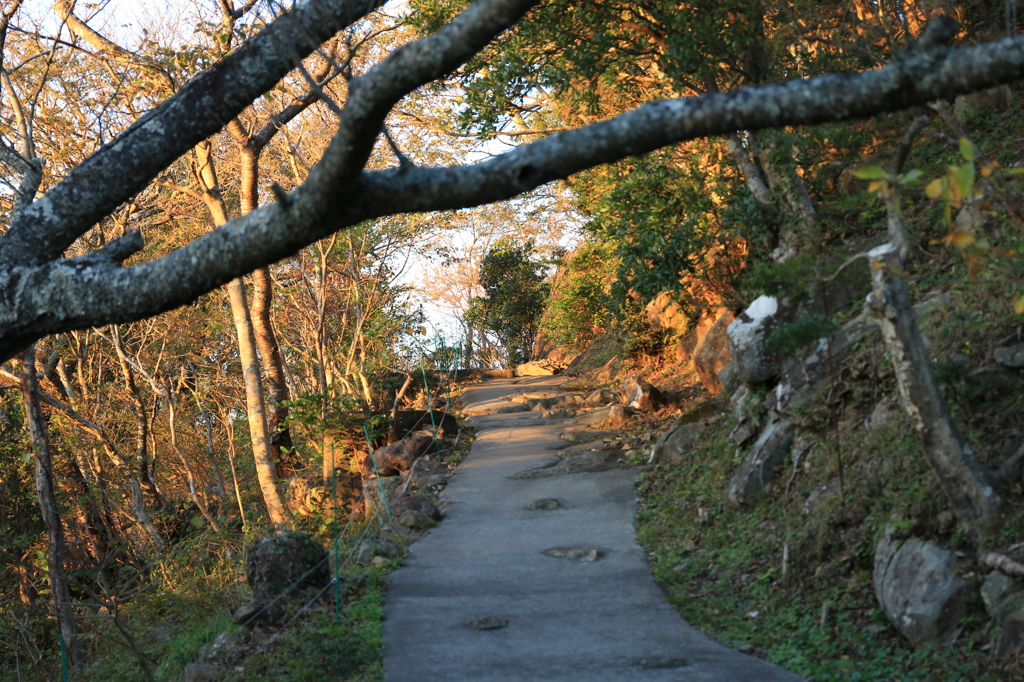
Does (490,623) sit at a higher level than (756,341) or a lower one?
lower

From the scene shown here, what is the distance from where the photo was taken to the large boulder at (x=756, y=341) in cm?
802

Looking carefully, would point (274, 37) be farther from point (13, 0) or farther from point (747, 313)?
point (747, 313)

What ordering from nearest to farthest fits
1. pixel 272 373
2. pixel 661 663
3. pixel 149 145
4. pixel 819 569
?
pixel 149 145 < pixel 661 663 < pixel 819 569 < pixel 272 373

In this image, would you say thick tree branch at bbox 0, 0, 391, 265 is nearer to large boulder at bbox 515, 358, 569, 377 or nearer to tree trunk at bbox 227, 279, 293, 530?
tree trunk at bbox 227, 279, 293, 530

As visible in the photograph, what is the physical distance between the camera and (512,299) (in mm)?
25781

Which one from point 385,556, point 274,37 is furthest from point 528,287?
point 274,37

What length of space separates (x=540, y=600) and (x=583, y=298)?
11.3 meters

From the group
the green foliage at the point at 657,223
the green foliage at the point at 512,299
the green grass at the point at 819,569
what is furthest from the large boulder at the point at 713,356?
the green foliage at the point at 512,299

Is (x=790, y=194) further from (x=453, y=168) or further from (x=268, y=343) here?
(x=268, y=343)

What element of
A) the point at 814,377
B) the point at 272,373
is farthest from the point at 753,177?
the point at 272,373

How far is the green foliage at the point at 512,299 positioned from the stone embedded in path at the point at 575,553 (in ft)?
58.2

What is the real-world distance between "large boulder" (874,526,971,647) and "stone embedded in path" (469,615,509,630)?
250 cm

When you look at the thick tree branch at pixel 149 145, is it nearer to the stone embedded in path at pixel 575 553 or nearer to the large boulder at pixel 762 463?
the stone embedded in path at pixel 575 553

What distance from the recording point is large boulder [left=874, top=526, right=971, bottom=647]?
14.6 ft
